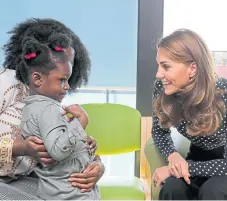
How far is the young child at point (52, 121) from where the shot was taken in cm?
109

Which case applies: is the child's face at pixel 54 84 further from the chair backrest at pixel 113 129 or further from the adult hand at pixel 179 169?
the chair backrest at pixel 113 129

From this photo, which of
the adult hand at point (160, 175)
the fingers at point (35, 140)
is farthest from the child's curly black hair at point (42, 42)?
the adult hand at point (160, 175)

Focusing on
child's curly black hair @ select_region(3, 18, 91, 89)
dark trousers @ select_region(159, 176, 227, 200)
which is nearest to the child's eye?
child's curly black hair @ select_region(3, 18, 91, 89)

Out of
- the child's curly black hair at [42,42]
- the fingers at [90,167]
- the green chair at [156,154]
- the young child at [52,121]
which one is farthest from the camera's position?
the green chair at [156,154]

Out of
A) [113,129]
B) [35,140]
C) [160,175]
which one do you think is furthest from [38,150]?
[113,129]

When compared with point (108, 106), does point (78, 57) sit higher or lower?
higher

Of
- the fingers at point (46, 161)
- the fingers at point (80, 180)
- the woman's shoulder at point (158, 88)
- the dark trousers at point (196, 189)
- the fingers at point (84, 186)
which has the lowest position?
the dark trousers at point (196, 189)

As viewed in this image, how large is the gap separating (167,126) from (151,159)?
0.19 metres

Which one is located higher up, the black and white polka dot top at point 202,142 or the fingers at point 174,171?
the black and white polka dot top at point 202,142

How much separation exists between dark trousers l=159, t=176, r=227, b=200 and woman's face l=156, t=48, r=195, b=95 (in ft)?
1.24

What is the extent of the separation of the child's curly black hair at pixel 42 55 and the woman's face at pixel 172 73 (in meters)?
0.41

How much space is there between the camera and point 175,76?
4.59 ft

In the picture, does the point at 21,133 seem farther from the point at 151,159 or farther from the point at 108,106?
the point at 108,106

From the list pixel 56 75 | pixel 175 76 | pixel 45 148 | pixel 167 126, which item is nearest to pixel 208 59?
pixel 175 76
